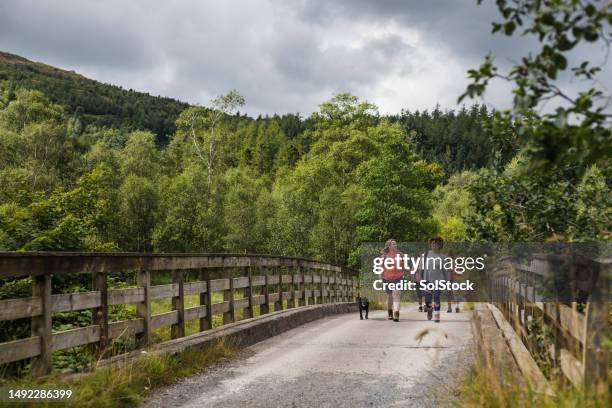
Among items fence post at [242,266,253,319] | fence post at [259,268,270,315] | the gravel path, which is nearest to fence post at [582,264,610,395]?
the gravel path

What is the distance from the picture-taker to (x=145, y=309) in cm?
774

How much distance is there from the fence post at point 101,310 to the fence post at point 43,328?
2.82ft

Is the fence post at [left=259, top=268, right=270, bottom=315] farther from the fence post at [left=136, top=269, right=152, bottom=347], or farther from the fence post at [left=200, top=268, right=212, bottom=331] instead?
the fence post at [left=136, top=269, right=152, bottom=347]

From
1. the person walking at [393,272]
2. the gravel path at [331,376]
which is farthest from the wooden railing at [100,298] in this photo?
the person walking at [393,272]

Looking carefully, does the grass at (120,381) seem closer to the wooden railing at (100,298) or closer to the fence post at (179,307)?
the wooden railing at (100,298)

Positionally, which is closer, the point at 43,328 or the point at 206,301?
the point at 43,328

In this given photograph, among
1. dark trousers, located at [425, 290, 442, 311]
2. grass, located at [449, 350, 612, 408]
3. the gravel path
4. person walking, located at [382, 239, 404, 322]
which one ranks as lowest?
the gravel path

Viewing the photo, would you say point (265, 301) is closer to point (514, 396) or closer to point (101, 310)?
point (101, 310)

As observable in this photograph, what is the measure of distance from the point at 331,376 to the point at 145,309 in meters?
2.23

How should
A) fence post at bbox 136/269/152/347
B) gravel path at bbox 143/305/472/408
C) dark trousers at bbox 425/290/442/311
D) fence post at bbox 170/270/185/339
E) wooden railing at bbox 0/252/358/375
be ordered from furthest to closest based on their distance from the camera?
1. dark trousers at bbox 425/290/442/311
2. fence post at bbox 170/270/185/339
3. fence post at bbox 136/269/152/347
4. gravel path at bbox 143/305/472/408
5. wooden railing at bbox 0/252/358/375

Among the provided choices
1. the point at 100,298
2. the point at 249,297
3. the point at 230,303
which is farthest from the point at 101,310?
the point at 249,297

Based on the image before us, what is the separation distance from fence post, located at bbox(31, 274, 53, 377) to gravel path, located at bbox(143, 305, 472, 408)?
Answer: 37.0 inches

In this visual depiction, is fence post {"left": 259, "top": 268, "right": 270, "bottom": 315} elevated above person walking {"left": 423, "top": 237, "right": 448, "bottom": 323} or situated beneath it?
situated beneath

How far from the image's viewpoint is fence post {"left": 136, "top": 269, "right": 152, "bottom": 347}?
7703mm
